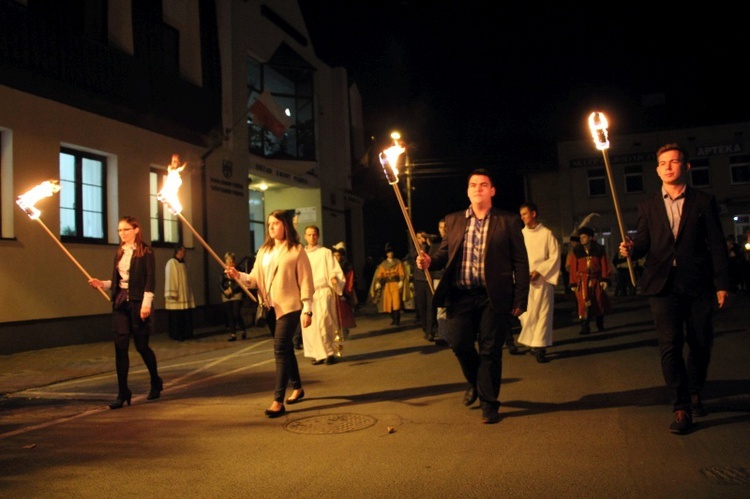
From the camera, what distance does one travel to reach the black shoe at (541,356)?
860 cm

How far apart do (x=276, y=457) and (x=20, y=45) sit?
10.4 metres

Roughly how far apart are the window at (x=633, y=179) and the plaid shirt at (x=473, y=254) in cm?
3630

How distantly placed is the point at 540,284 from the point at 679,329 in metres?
3.85

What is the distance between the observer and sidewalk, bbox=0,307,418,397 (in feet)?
30.5

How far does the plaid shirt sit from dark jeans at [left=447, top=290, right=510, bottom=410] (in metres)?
0.10

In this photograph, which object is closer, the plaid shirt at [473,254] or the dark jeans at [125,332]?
the plaid shirt at [473,254]

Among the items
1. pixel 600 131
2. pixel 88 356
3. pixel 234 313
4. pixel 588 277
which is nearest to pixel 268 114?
pixel 234 313

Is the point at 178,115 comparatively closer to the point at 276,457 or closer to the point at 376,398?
the point at 376,398

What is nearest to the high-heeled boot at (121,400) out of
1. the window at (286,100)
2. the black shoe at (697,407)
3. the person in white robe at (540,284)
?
the person in white robe at (540,284)

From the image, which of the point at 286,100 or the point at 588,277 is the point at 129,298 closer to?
the point at 588,277

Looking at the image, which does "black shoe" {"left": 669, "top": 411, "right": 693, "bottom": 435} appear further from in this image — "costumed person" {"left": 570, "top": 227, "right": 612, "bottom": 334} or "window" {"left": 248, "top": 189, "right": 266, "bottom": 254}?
"window" {"left": 248, "top": 189, "right": 266, "bottom": 254}

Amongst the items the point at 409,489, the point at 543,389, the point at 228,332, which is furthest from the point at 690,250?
the point at 228,332

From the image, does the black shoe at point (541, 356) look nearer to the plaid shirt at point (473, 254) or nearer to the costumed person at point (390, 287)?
the plaid shirt at point (473, 254)

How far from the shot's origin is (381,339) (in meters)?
12.7
